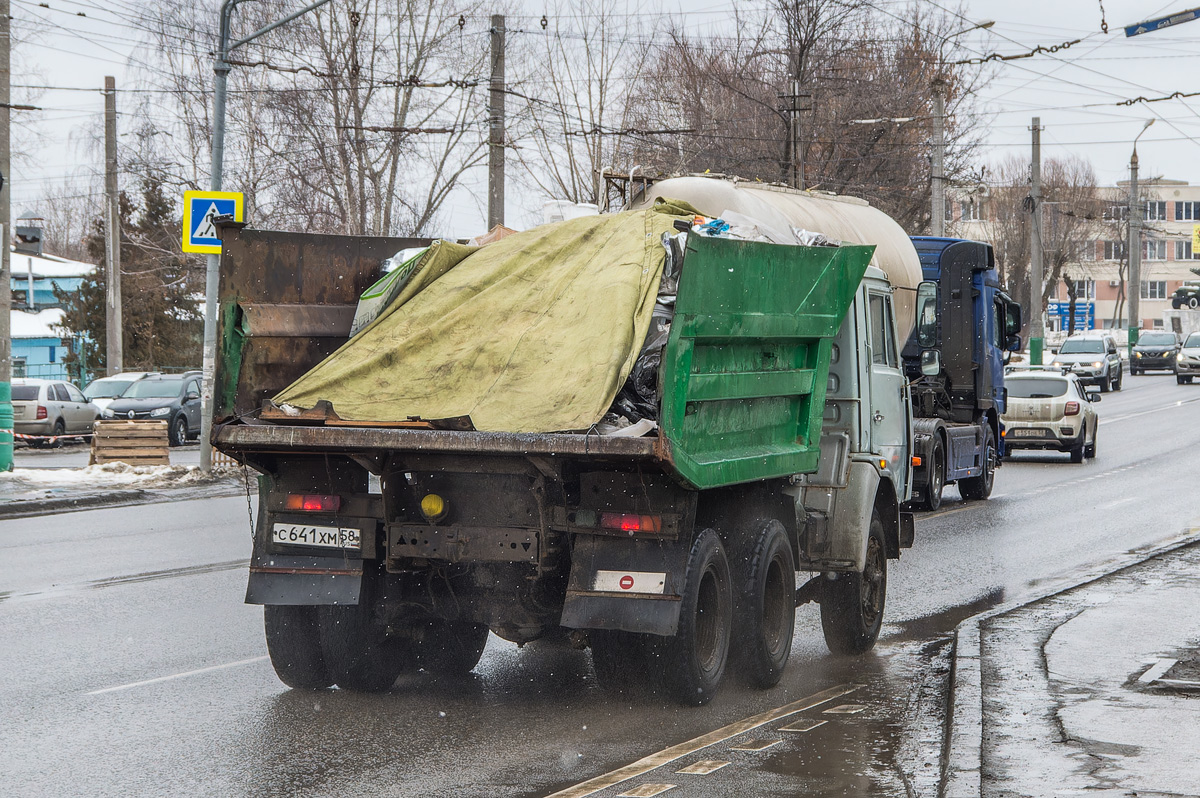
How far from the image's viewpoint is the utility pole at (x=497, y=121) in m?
24.1

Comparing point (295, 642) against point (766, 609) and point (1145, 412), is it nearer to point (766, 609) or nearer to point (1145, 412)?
point (766, 609)

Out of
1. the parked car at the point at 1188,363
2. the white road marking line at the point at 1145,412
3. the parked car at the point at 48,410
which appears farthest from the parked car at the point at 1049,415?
the parked car at the point at 1188,363

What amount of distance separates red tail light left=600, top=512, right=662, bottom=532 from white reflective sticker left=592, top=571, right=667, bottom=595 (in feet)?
0.67

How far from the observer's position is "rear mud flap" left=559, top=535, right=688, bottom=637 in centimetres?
668

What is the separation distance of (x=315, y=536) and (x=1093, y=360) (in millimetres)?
46940

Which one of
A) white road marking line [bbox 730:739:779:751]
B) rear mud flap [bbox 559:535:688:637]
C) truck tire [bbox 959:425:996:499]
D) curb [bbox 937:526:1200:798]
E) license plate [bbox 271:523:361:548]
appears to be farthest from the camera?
truck tire [bbox 959:425:996:499]

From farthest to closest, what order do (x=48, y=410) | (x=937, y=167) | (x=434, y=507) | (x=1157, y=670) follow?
1. (x=937, y=167)
2. (x=48, y=410)
3. (x=1157, y=670)
4. (x=434, y=507)

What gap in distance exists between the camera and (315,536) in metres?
7.13

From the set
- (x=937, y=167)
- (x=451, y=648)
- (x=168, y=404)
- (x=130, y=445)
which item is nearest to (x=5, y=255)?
(x=130, y=445)

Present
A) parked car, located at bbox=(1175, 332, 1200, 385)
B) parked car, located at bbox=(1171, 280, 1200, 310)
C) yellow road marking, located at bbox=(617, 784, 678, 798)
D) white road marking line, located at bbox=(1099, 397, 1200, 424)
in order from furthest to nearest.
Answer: parked car, located at bbox=(1175, 332, 1200, 385) → parked car, located at bbox=(1171, 280, 1200, 310) → white road marking line, located at bbox=(1099, 397, 1200, 424) → yellow road marking, located at bbox=(617, 784, 678, 798)

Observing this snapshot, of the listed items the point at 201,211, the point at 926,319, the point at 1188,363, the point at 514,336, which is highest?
the point at 201,211

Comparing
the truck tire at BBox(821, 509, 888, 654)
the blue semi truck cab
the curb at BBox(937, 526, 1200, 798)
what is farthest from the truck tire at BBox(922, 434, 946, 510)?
the truck tire at BBox(821, 509, 888, 654)

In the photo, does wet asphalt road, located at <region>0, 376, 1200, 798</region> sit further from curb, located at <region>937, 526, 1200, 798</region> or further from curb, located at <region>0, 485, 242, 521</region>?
curb, located at <region>0, 485, 242, 521</region>

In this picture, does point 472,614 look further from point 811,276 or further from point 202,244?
point 202,244
